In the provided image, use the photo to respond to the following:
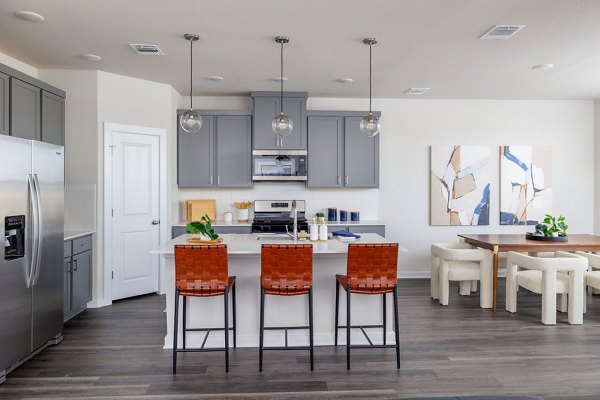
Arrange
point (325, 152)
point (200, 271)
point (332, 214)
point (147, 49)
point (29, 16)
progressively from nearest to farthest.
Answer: point (200, 271) → point (29, 16) → point (147, 49) → point (325, 152) → point (332, 214)

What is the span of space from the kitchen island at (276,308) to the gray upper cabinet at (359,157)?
2.71m

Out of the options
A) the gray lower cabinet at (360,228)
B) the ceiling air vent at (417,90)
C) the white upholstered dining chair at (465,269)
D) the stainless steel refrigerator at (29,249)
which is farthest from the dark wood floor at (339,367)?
the ceiling air vent at (417,90)

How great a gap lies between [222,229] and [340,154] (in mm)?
2050

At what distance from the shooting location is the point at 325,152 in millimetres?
6219

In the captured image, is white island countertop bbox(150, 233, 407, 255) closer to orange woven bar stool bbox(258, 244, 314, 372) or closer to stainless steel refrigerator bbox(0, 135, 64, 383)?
orange woven bar stool bbox(258, 244, 314, 372)

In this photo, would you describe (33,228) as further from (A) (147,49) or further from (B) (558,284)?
(B) (558,284)

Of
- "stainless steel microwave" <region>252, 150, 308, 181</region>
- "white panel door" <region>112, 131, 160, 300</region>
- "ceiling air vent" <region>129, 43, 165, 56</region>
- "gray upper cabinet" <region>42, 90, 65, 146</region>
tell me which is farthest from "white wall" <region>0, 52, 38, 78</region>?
"stainless steel microwave" <region>252, 150, 308, 181</region>

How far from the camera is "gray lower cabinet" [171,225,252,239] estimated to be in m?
5.75

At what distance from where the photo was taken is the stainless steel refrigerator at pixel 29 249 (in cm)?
296

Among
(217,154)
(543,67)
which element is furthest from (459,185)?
(217,154)

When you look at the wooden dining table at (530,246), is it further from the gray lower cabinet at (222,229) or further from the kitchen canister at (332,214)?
the gray lower cabinet at (222,229)

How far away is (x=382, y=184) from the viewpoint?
21.8 ft

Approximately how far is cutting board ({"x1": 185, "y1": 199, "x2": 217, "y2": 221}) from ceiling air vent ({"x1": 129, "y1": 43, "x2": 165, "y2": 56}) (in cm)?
236

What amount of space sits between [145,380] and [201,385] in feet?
1.41
